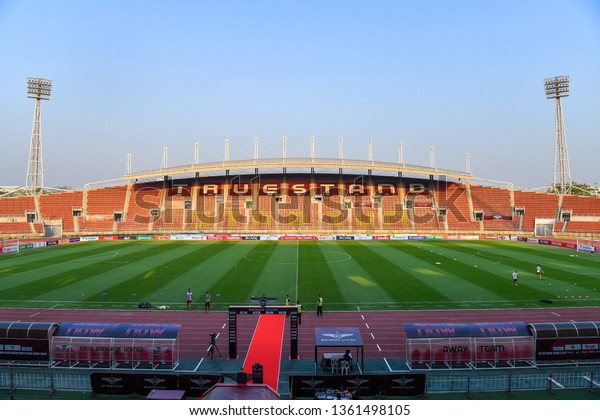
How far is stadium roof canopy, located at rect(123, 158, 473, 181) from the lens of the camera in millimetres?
74625

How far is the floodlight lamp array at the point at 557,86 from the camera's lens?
7488 centimetres

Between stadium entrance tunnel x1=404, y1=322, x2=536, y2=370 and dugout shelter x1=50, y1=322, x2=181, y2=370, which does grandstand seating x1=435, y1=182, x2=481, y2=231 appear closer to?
stadium entrance tunnel x1=404, y1=322, x2=536, y2=370

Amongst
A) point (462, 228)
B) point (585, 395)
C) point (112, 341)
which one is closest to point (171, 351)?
point (112, 341)

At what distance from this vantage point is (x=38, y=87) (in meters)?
73.0

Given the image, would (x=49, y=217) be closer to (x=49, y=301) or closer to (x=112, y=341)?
(x=49, y=301)

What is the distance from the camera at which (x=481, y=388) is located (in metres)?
14.2

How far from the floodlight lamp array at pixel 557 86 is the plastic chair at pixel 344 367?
78054mm

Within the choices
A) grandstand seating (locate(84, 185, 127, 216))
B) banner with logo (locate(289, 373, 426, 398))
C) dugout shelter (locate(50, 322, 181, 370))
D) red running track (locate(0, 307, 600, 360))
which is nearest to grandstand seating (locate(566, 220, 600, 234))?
red running track (locate(0, 307, 600, 360))

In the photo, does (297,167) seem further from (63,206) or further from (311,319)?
(311,319)

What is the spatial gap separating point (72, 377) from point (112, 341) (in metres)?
1.89

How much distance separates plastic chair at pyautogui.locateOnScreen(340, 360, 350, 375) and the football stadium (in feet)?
0.12

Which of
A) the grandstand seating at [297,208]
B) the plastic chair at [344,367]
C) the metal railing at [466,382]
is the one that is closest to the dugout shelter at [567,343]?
the metal railing at [466,382]

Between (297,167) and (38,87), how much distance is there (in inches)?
1788

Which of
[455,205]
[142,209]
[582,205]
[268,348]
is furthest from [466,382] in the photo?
[582,205]
